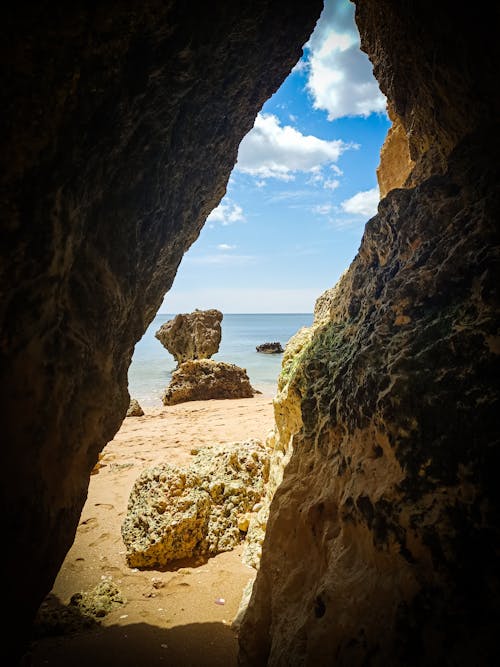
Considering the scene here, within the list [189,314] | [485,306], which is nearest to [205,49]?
[485,306]

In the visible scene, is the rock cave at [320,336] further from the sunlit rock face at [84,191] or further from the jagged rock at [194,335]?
the jagged rock at [194,335]

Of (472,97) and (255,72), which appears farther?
(255,72)

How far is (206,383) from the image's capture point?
46.2 feet

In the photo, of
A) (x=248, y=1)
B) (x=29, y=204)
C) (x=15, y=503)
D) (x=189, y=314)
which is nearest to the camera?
(x=29, y=204)

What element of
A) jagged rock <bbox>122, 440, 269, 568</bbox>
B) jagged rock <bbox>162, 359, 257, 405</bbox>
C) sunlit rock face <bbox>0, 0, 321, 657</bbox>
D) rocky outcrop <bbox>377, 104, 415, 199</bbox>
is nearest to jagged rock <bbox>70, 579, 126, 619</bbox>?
jagged rock <bbox>122, 440, 269, 568</bbox>

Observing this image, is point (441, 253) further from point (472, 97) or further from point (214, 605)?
point (214, 605)

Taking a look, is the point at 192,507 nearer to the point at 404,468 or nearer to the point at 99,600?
the point at 99,600

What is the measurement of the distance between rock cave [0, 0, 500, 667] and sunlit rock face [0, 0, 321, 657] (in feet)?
0.04

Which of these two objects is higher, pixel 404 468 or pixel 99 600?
pixel 404 468

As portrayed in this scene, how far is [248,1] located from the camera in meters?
2.48

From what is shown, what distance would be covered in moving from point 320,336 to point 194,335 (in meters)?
17.5

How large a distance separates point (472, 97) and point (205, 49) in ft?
6.51

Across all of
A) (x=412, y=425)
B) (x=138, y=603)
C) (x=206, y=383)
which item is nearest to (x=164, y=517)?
(x=138, y=603)

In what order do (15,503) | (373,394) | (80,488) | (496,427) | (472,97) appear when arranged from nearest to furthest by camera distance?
(496,427)
(15,503)
(373,394)
(472,97)
(80,488)
